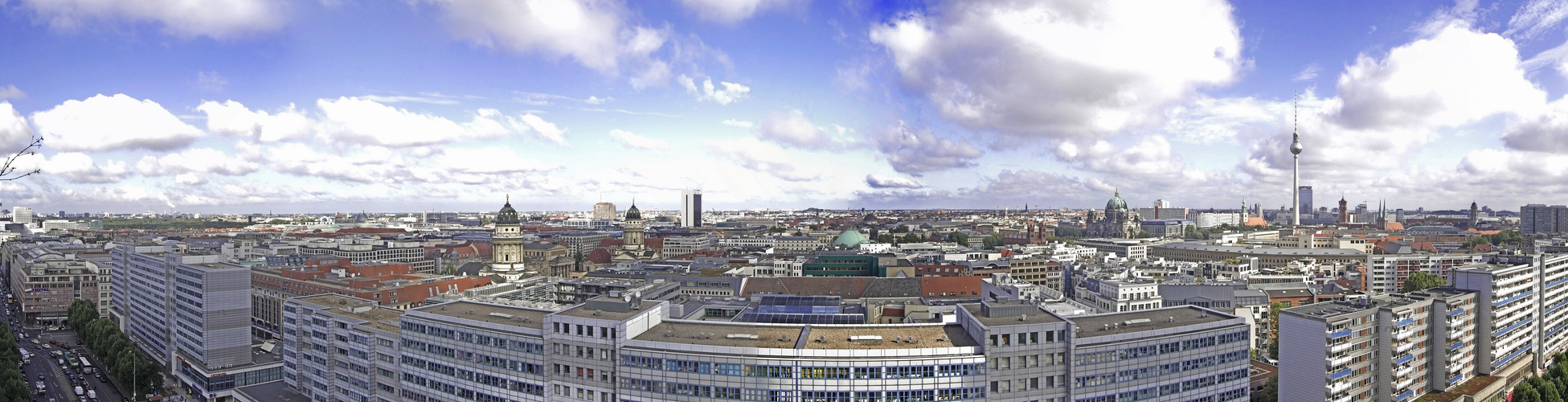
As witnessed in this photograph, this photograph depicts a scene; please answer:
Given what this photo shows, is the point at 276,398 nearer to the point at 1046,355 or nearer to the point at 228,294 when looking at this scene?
the point at 228,294

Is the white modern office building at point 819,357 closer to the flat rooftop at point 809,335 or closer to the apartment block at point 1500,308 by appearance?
the flat rooftop at point 809,335

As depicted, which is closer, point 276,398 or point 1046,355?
point 1046,355

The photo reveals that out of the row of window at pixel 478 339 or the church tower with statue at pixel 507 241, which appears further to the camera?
the church tower with statue at pixel 507 241

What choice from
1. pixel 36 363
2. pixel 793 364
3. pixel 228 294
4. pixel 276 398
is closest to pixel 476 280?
pixel 228 294

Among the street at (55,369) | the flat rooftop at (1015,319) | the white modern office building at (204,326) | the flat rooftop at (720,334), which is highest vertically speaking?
the flat rooftop at (1015,319)

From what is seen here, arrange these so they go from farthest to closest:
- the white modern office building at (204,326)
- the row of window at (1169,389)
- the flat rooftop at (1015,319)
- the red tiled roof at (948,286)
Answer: the red tiled roof at (948,286) → the white modern office building at (204,326) → the row of window at (1169,389) → the flat rooftop at (1015,319)

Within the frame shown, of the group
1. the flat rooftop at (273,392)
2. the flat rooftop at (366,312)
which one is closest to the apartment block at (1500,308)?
the flat rooftop at (366,312)

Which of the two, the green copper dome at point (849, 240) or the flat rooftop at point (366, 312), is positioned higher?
the green copper dome at point (849, 240)

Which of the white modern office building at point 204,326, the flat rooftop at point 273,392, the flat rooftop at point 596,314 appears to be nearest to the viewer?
the flat rooftop at point 596,314
